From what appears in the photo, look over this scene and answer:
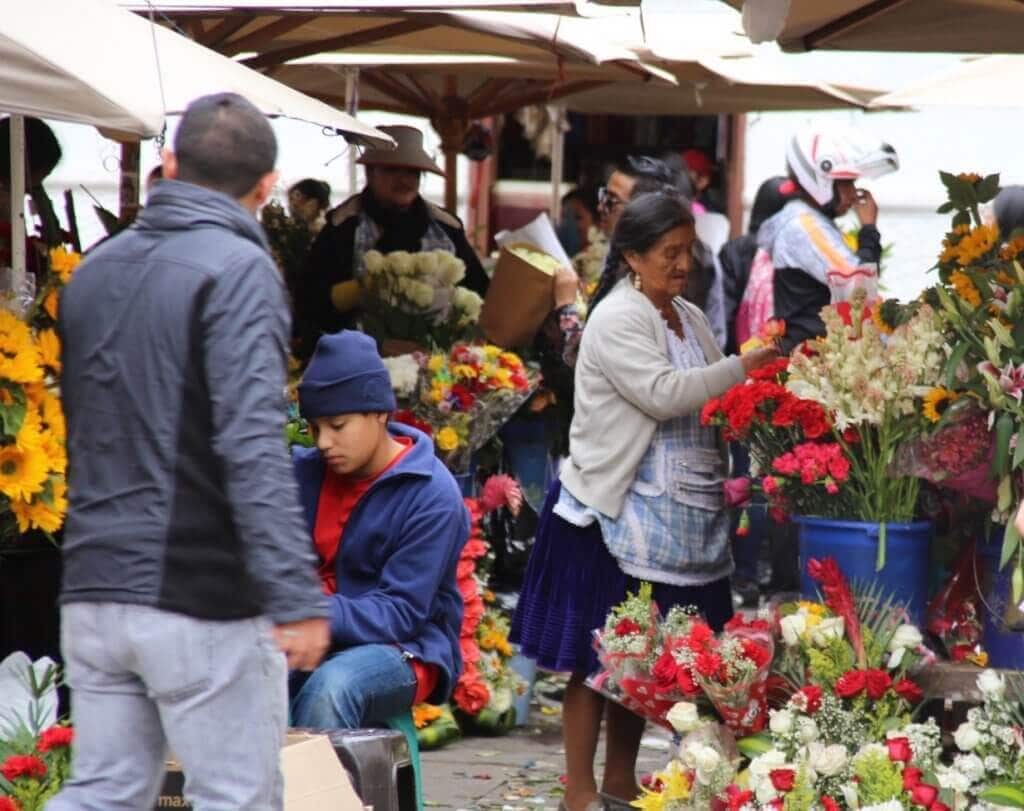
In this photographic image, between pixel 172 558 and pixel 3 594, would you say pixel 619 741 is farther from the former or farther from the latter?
pixel 172 558

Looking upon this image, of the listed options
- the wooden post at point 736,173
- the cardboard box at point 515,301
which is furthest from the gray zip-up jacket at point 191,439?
the wooden post at point 736,173

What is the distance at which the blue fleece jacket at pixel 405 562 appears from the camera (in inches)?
177

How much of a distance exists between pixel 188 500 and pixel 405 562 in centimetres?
141

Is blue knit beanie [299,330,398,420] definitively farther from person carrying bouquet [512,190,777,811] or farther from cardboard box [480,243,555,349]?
cardboard box [480,243,555,349]

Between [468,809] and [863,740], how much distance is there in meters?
1.53

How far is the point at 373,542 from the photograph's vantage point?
15.1 ft

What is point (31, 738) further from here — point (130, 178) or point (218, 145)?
point (130, 178)

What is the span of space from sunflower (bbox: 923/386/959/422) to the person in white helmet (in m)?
3.10

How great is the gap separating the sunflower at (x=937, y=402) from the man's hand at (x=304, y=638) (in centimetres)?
199

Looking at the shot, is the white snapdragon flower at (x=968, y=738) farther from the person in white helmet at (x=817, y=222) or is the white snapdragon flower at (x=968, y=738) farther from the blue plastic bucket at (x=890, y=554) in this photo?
the person in white helmet at (x=817, y=222)

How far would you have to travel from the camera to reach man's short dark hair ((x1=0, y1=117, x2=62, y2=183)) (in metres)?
5.84

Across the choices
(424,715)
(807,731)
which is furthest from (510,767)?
(807,731)

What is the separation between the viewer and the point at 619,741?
5.64 metres

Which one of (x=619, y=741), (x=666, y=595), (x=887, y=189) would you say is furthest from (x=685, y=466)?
(x=887, y=189)
